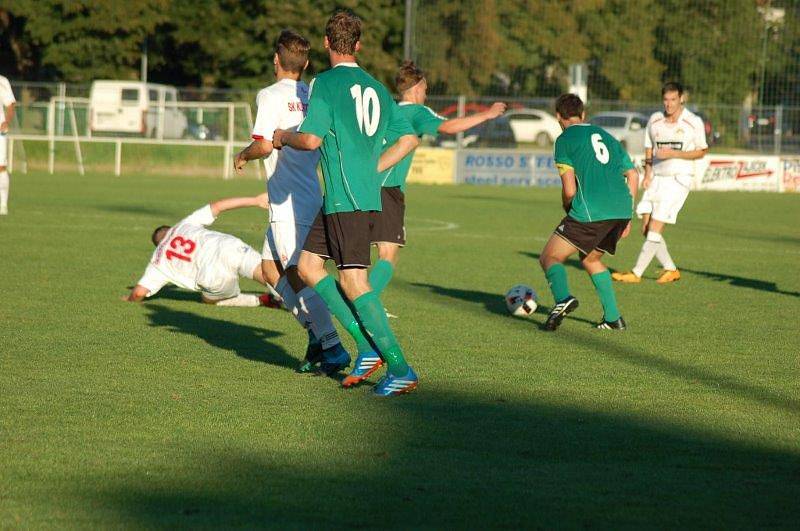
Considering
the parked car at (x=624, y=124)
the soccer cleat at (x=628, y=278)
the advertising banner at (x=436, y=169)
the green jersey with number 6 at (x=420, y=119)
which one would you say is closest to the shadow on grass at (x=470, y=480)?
the green jersey with number 6 at (x=420, y=119)

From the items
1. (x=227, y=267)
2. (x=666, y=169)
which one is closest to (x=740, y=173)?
(x=666, y=169)

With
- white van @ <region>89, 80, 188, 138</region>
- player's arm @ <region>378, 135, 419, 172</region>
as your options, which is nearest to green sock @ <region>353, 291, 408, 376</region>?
player's arm @ <region>378, 135, 419, 172</region>

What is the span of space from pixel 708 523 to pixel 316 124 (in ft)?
9.59

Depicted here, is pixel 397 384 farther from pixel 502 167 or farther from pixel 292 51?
pixel 502 167

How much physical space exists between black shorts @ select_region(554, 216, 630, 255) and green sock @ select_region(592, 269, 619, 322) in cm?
22

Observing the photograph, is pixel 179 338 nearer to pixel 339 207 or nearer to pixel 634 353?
pixel 339 207

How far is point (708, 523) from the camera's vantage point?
Result: 457cm

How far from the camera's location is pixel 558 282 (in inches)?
390

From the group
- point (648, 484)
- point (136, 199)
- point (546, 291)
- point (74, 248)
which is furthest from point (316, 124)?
point (136, 199)

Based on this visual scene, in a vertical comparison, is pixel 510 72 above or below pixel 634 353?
above

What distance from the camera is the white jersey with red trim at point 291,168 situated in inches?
291

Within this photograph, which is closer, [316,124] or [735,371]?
[316,124]

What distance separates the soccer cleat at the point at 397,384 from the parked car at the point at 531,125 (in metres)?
28.4

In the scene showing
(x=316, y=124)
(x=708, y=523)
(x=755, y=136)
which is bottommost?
(x=708, y=523)
